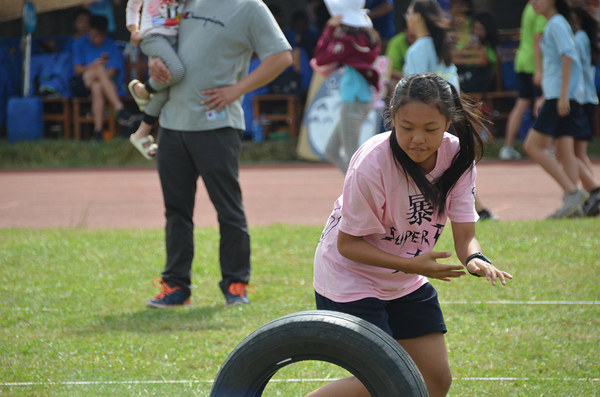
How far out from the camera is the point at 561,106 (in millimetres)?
5984

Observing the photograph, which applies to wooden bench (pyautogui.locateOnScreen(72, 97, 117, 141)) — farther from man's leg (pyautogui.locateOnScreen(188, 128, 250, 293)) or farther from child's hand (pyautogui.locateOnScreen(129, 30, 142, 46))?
man's leg (pyautogui.locateOnScreen(188, 128, 250, 293))

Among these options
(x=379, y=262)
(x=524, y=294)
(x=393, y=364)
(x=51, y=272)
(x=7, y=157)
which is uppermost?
(x=379, y=262)

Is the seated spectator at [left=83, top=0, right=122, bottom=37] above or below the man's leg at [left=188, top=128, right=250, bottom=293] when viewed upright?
above

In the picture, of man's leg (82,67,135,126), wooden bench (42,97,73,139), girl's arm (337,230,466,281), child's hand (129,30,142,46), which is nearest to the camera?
girl's arm (337,230,466,281)

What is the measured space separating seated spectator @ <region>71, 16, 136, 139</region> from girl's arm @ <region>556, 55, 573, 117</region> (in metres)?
8.63

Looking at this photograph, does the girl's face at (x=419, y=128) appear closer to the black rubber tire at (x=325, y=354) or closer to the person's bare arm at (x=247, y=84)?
the black rubber tire at (x=325, y=354)

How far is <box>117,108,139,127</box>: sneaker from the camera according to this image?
12.7 m

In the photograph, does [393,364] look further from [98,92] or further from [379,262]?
[98,92]

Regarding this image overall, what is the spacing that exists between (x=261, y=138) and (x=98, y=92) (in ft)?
10.1

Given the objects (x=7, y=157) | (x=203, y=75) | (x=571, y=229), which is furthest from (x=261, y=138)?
(x=203, y=75)

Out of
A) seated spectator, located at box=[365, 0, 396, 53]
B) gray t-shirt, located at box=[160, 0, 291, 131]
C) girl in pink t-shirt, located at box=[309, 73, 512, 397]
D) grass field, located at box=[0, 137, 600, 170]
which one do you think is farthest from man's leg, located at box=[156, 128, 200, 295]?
grass field, located at box=[0, 137, 600, 170]

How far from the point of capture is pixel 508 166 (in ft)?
35.7

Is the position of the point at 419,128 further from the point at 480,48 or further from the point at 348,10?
the point at 480,48

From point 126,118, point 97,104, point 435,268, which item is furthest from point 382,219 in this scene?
point 97,104
